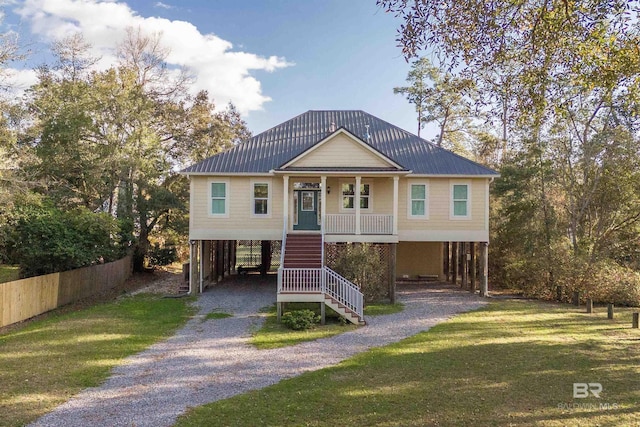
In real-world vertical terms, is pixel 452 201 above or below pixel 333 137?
below

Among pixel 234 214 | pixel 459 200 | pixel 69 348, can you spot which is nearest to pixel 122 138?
pixel 234 214

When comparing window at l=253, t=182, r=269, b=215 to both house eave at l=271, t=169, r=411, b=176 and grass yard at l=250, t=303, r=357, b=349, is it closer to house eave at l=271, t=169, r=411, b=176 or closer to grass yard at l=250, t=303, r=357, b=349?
house eave at l=271, t=169, r=411, b=176

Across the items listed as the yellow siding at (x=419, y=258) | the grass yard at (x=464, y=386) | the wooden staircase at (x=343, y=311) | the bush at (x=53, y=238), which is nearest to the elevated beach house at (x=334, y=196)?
the wooden staircase at (x=343, y=311)

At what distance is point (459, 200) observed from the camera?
16922 millimetres

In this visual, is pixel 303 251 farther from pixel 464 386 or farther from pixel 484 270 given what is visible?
pixel 464 386

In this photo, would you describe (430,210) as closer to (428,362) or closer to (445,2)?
(428,362)

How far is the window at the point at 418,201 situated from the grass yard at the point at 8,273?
17.7 meters

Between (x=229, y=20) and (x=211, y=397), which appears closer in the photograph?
(x=211, y=397)

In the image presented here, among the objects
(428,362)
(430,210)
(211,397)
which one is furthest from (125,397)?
(430,210)

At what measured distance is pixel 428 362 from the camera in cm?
848

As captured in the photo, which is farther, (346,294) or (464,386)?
(346,294)

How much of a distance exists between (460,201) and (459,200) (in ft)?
0.22

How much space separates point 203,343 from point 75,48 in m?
21.3

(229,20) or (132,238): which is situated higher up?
(229,20)
